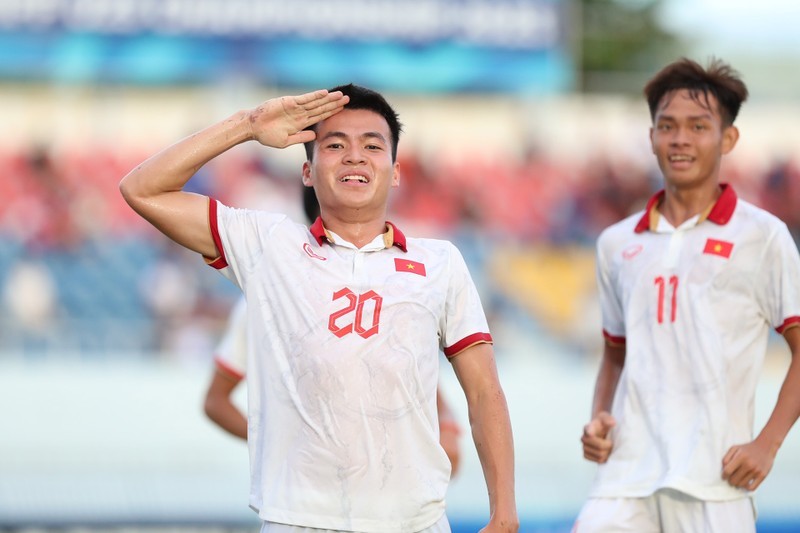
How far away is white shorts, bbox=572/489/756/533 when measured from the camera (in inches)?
185

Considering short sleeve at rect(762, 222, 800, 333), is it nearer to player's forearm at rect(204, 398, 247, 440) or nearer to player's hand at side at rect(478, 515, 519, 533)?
player's hand at side at rect(478, 515, 519, 533)

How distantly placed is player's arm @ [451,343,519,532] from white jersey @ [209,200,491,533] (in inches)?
2.7

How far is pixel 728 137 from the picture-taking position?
5039 millimetres

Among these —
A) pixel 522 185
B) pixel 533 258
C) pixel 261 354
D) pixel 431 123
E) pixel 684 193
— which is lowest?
pixel 261 354

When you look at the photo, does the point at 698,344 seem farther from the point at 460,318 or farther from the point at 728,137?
the point at 460,318

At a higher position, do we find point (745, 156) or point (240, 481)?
point (745, 156)

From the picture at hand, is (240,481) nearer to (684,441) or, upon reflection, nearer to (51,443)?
(51,443)

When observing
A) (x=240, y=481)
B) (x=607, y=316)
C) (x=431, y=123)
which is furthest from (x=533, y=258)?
(x=607, y=316)

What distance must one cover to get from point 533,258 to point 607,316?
9436mm

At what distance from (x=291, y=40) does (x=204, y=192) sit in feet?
9.33

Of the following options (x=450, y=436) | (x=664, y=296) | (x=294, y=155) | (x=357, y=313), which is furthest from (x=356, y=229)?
(x=294, y=155)

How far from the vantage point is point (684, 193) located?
5.01m

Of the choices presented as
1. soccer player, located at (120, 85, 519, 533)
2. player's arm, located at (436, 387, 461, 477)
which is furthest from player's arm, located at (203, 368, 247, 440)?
soccer player, located at (120, 85, 519, 533)

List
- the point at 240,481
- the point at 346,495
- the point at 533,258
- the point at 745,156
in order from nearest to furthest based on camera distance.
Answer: the point at 346,495, the point at 240,481, the point at 533,258, the point at 745,156
